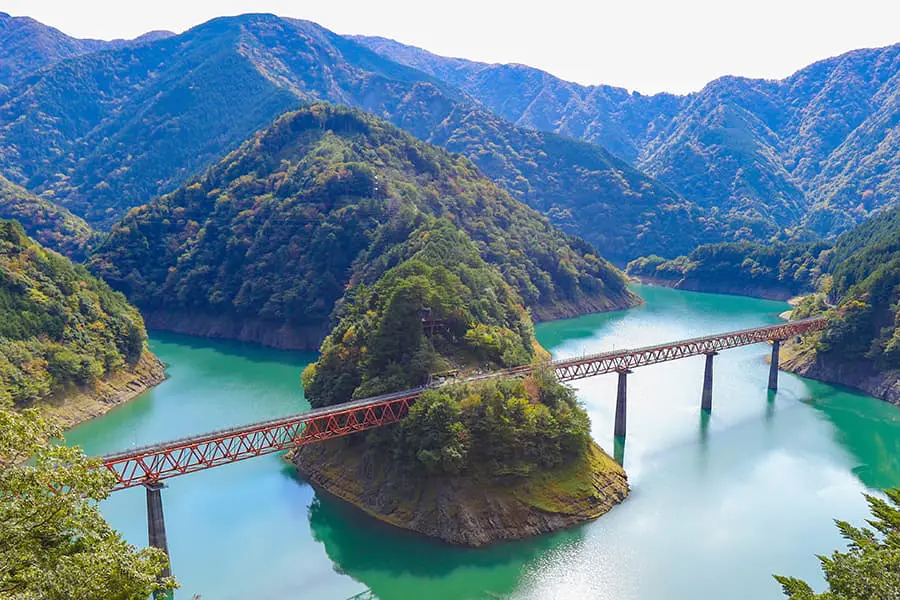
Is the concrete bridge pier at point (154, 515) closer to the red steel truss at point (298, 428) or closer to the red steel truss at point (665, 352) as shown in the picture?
the red steel truss at point (298, 428)

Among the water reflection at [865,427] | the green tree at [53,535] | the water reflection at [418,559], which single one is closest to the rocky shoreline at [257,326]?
the water reflection at [865,427]

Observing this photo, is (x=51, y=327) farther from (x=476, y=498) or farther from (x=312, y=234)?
(x=476, y=498)

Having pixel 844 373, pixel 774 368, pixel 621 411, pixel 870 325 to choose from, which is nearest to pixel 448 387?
pixel 621 411

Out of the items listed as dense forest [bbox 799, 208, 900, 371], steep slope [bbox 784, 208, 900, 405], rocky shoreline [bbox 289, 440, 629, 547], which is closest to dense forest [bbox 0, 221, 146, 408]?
rocky shoreline [bbox 289, 440, 629, 547]

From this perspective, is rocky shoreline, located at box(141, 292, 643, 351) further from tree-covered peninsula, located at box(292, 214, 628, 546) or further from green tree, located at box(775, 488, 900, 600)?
green tree, located at box(775, 488, 900, 600)

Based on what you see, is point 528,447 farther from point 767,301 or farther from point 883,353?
point 767,301
